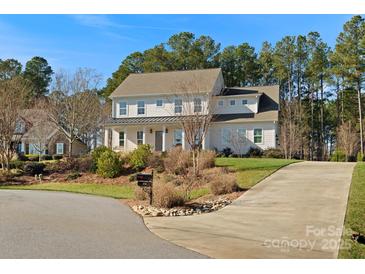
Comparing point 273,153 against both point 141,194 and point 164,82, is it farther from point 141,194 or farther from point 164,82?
point 141,194

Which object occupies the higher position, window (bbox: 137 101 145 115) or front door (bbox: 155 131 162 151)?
window (bbox: 137 101 145 115)

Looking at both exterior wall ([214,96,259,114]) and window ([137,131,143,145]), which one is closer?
exterior wall ([214,96,259,114])

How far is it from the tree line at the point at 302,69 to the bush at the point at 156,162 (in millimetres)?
16760

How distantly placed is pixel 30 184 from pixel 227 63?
34139mm

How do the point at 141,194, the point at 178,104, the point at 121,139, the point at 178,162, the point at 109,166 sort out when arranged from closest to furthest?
the point at 141,194 < the point at 178,162 < the point at 109,166 < the point at 178,104 < the point at 121,139

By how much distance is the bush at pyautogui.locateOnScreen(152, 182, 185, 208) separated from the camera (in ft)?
41.1

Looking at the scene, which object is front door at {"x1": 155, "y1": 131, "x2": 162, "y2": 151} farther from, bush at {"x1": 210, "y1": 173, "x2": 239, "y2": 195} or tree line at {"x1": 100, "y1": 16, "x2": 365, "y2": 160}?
bush at {"x1": 210, "y1": 173, "x2": 239, "y2": 195}

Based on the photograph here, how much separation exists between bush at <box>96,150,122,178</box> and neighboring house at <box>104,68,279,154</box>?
803 centimetres

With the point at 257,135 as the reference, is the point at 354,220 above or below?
below

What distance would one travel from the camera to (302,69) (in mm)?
48125

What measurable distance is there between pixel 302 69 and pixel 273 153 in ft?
72.4

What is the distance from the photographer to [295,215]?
10688 mm

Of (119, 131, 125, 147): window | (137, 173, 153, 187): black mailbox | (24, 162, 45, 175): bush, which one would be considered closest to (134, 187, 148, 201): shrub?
(137, 173, 153, 187): black mailbox

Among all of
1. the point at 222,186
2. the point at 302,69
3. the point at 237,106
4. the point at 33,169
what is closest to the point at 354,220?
the point at 222,186
